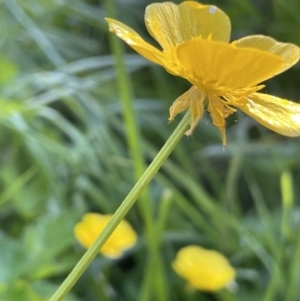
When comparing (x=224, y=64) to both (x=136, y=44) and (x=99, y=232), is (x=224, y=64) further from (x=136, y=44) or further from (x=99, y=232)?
(x=99, y=232)

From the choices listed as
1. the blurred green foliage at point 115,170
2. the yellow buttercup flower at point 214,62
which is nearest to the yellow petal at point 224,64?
the yellow buttercup flower at point 214,62

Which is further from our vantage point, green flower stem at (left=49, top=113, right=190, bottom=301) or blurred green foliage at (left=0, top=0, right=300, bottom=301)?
blurred green foliage at (left=0, top=0, right=300, bottom=301)

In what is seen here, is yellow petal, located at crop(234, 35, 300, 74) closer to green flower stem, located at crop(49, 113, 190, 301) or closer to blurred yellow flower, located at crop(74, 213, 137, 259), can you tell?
green flower stem, located at crop(49, 113, 190, 301)

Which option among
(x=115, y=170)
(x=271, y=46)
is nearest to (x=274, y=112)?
(x=271, y=46)

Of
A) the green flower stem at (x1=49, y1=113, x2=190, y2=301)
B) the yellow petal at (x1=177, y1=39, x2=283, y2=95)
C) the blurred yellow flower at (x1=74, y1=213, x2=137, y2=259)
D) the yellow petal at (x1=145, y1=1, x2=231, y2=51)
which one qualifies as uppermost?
the yellow petal at (x1=145, y1=1, x2=231, y2=51)

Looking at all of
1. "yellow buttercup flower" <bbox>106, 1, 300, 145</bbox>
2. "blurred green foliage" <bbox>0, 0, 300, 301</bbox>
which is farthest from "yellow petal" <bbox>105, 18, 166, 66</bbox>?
"blurred green foliage" <bbox>0, 0, 300, 301</bbox>

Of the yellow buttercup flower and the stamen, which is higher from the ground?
the stamen

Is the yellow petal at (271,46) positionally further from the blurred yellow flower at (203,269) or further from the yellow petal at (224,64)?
the blurred yellow flower at (203,269)
